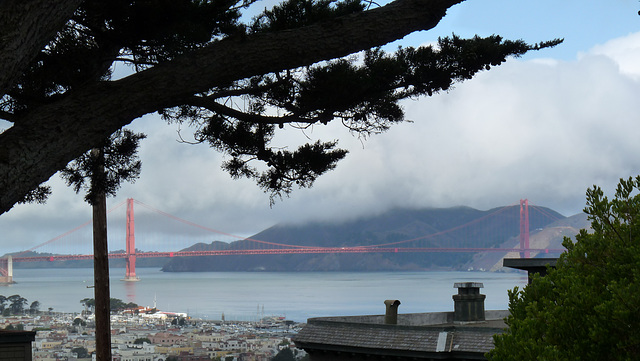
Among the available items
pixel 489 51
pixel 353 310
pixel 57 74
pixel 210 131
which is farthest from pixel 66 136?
pixel 353 310

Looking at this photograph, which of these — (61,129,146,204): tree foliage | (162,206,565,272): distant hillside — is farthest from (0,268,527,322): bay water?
(61,129,146,204): tree foliage

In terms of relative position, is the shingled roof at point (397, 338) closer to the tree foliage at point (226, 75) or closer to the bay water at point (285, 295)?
the tree foliage at point (226, 75)

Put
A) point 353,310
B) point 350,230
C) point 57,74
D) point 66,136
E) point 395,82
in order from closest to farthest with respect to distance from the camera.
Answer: point 66,136 < point 57,74 < point 395,82 < point 353,310 < point 350,230

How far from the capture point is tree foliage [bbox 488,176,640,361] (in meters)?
6.18

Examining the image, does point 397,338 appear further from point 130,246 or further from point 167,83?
point 130,246

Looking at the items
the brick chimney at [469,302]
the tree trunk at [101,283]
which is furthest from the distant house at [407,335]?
the tree trunk at [101,283]

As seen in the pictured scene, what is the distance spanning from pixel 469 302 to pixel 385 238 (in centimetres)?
9466

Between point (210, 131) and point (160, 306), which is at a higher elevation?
point (210, 131)

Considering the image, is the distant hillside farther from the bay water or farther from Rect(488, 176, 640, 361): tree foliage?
Rect(488, 176, 640, 361): tree foliage

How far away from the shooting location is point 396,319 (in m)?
17.3

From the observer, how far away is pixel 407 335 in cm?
1568

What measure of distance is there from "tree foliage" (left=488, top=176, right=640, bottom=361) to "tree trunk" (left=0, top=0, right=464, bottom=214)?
7.30ft

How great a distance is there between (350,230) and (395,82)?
113351 mm

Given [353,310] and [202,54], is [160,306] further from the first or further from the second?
[202,54]
